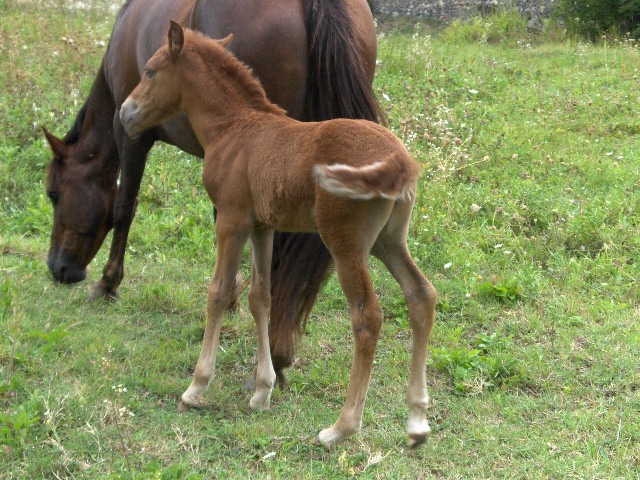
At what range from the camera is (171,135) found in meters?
4.79

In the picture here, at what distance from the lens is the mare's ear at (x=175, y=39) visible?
384 cm

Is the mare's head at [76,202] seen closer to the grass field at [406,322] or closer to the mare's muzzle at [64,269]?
the mare's muzzle at [64,269]

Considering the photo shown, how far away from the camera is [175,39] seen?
389cm

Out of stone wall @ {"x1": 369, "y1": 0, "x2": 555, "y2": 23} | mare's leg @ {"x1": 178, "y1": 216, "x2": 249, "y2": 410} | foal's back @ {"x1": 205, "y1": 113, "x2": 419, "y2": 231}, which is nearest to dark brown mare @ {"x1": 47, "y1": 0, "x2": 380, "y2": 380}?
mare's leg @ {"x1": 178, "y1": 216, "x2": 249, "y2": 410}

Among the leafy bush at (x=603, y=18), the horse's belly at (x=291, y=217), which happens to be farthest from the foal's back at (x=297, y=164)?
the leafy bush at (x=603, y=18)

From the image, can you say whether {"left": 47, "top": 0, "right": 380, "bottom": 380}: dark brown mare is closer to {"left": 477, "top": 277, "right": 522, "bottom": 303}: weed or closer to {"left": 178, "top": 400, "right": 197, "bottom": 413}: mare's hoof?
{"left": 178, "top": 400, "right": 197, "bottom": 413}: mare's hoof

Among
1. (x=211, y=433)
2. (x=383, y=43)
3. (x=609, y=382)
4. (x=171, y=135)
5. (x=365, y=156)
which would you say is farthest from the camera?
(x=383, y=43)

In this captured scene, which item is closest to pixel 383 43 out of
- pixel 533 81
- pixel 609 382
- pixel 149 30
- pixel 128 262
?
pixel 533 81

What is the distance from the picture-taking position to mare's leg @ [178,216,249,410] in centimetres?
381

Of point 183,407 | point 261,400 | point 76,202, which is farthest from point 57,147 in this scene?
point 261,400

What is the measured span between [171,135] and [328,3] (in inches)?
47.4

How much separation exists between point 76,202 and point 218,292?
2.14 metres

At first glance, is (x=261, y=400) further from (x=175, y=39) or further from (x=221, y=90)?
(x=175, y=39)

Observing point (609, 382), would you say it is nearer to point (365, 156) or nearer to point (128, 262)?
point (365, 156)
